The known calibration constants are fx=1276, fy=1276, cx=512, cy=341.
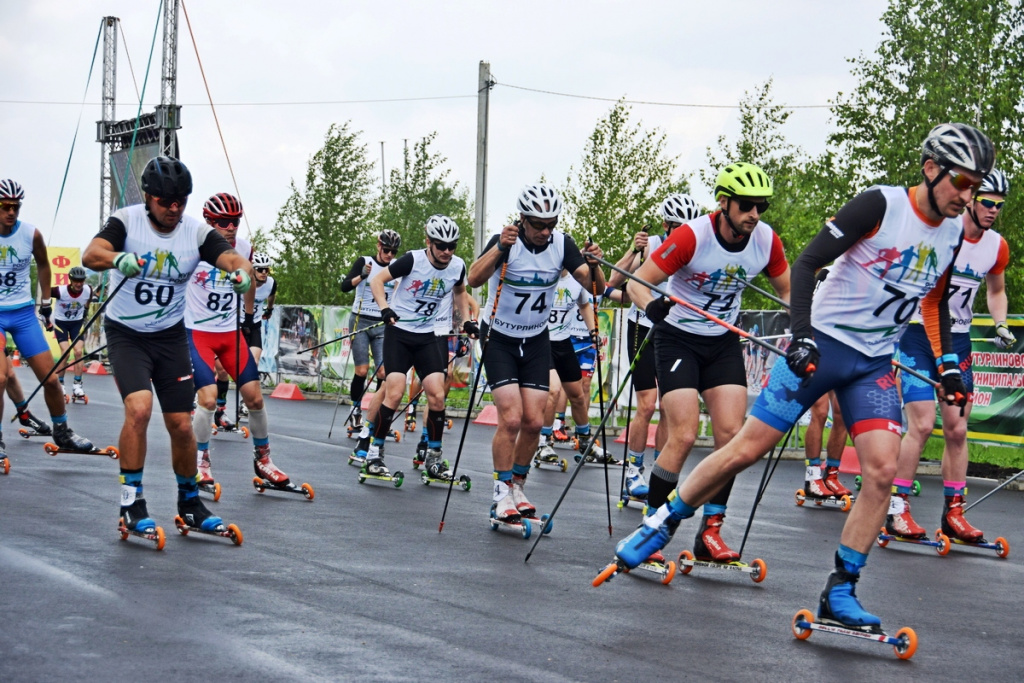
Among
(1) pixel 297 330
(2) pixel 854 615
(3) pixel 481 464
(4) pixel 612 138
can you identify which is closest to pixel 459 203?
(4) pixel 612 138

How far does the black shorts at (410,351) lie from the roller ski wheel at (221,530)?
13.1 feet

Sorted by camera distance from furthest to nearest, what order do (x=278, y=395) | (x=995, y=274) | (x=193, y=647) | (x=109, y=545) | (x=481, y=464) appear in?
(x=278, y=395), (x=481, y=464), (x=995, y=274), (x=109, y=545), (x=193, y=647)

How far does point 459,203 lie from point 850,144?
34.8 m

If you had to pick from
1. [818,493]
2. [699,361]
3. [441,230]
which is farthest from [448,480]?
[699,361]

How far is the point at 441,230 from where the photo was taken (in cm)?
1122

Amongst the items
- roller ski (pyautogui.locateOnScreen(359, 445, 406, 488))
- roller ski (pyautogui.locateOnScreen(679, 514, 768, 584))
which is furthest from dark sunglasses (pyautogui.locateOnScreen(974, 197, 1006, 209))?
roller ski (pyautogui.locateOnScreen(359, 445, 406, 488))

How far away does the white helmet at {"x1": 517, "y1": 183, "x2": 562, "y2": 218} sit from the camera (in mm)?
8266

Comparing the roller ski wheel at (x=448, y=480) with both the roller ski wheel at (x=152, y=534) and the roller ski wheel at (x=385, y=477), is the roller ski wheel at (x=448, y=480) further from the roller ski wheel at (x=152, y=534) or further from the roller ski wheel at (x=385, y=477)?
the roller ski wheel at (x=152, y=534)

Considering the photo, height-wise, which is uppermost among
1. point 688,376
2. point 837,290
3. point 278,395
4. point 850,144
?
point 850,144

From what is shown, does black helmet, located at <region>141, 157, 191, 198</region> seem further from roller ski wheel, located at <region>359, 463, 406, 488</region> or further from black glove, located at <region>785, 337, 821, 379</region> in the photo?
roller ski wheel, located at <region>359, 463, 406, 488</region>

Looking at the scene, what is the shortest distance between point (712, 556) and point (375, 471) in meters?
4.40

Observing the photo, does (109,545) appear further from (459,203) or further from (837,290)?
(459,203)

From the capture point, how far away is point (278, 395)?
86.0 feet

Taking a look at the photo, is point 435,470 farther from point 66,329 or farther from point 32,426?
point 66,329
